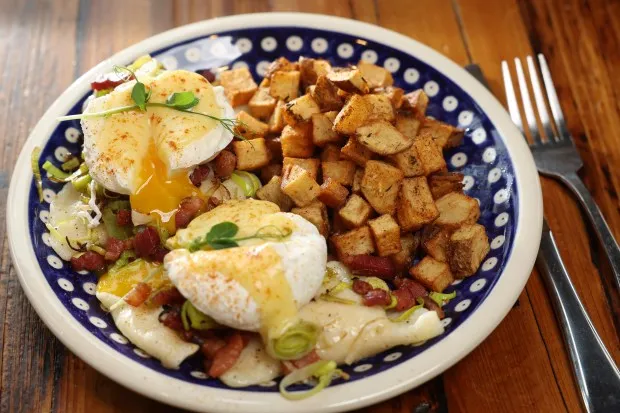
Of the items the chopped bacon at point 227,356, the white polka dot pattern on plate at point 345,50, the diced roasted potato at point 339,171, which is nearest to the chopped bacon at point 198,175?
the diced roasted potato at point 339,171

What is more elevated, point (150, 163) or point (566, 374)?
point (150, 163)

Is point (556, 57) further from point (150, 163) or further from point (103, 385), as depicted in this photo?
point (103, 385)

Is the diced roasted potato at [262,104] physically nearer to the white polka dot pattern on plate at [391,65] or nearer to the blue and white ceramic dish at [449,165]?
the blue and white ceramic dish at [449,165]

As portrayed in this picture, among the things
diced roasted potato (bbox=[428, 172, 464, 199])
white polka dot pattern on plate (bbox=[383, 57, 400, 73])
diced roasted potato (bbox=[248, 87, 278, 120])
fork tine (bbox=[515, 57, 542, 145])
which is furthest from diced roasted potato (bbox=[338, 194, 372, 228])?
fork tine (bbox=[515, 57, 542, 145])

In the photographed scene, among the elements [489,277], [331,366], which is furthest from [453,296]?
[331,366]

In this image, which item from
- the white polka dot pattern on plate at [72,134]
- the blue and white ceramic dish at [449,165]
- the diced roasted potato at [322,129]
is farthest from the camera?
the white polka dot pattern on plate at [72,134]

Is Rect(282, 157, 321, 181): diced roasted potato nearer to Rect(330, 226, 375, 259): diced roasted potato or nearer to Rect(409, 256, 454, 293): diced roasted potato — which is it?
Rect(330, 226, 375, 259): diced roasted potato
